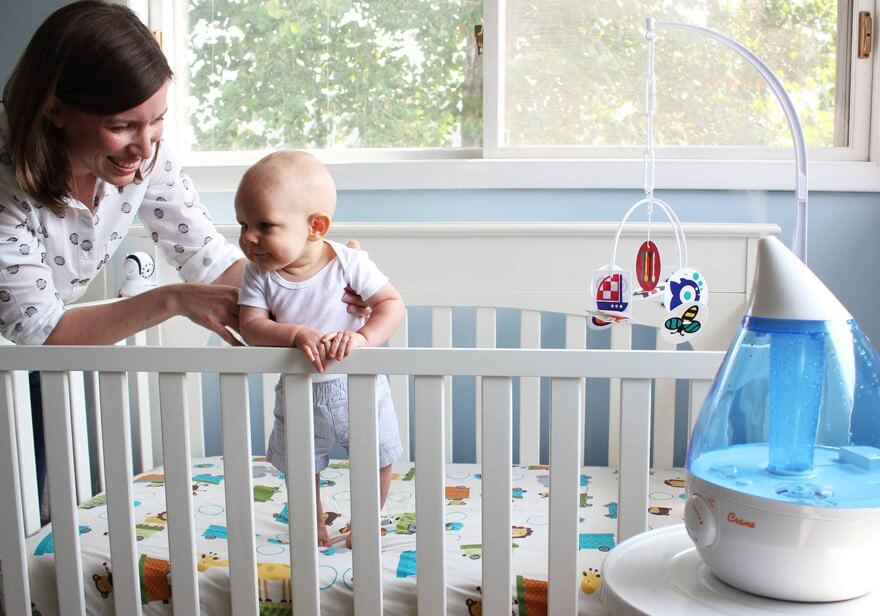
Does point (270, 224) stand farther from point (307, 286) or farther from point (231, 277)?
point (231, 277)

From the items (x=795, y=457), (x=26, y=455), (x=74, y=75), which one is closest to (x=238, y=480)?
(x=26, y=455)

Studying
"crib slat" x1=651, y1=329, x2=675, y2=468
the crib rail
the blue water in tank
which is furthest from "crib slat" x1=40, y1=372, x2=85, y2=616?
"crib slat" x1=651, y1=329, x2=675, y2=468

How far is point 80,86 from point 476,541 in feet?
2.92

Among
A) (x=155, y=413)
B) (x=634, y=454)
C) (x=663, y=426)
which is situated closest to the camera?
(x=634, y=454)

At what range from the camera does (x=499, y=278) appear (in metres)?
1.93

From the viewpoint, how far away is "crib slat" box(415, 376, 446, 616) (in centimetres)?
119

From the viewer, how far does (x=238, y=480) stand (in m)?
1.23

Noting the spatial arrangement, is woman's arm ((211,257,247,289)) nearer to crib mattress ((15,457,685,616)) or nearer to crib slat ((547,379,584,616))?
crib mattress ((15,457,685,616))

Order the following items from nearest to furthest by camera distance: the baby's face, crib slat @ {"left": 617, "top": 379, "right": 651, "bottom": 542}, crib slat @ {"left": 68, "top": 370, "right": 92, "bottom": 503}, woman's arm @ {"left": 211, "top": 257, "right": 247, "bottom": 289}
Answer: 1. crib slat @ {"left": 617, "top": 379, "right": 651, "bottom": 542}
2. the baby's face
3. woman's arm @ {"left": 211, "top": 257, "right": 247, "bottom": 289}
4. crib slat @ {"left": 68, "top": 370, "right": 92, "bottom": 503}

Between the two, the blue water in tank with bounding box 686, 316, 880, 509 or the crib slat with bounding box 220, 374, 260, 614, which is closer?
the blue water in tank with bounding box 686, 316, 880, 509

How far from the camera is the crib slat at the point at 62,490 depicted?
125 centimetres

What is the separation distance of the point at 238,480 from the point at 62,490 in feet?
0.82

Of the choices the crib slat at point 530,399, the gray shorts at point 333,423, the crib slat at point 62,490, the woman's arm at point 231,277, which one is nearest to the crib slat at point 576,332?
the crib slat at point 530,399

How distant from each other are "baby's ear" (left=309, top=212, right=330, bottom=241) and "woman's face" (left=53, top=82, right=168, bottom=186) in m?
0.25
